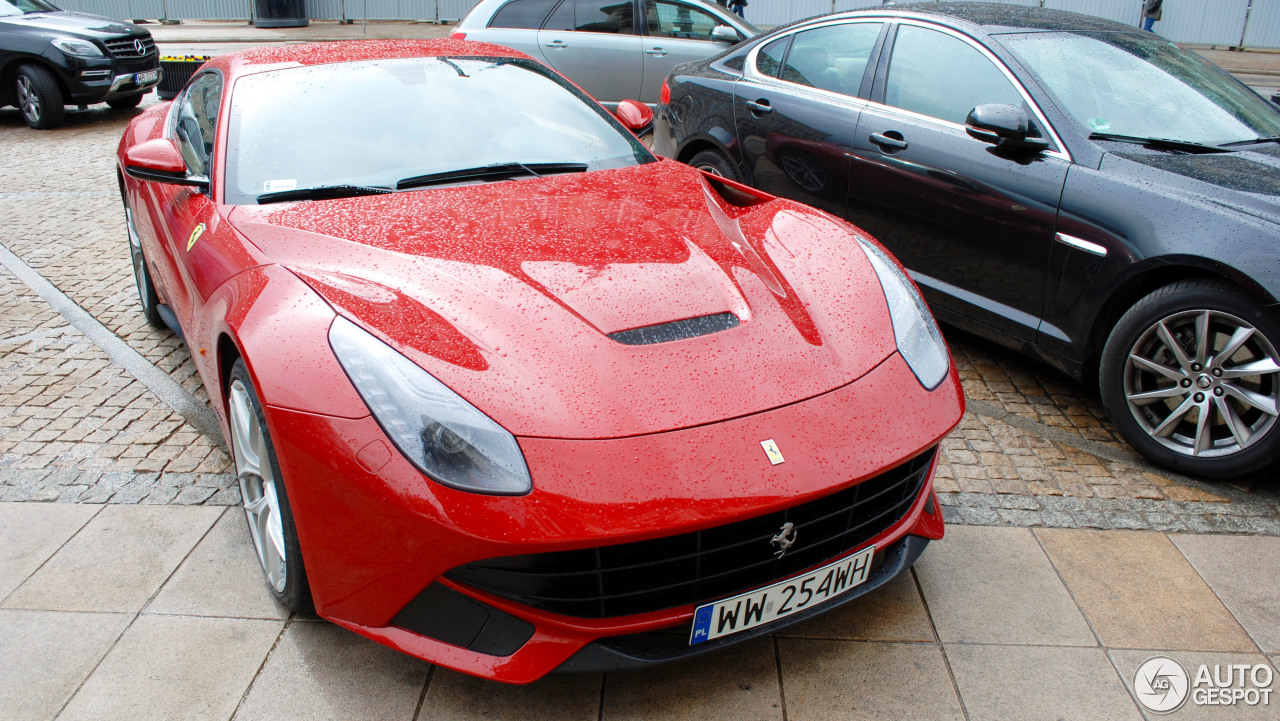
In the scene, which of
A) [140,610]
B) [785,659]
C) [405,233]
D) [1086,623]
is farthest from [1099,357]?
[140,610]

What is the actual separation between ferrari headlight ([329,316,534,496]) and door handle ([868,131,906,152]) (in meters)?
2.83

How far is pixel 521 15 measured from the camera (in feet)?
28.6

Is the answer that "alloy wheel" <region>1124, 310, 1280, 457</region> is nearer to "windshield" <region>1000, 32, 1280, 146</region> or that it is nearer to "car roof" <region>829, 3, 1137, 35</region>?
"windshield" <region>1000, 32, 1280, 146</region>

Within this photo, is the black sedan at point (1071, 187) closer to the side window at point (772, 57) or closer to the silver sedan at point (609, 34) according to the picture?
the side window at point (772, 57)

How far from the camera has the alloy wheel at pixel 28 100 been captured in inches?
389

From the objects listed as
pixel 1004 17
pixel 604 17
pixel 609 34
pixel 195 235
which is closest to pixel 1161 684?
pixel 195 235

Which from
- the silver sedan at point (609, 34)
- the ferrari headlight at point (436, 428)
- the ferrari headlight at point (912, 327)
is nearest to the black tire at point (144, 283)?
the ferrari headlight at point (436, 428)

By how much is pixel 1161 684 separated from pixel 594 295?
1696 mm

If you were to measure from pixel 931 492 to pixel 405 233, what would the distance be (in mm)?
1610

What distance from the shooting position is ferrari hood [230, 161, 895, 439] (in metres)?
2.02

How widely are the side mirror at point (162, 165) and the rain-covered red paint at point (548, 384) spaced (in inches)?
7.6

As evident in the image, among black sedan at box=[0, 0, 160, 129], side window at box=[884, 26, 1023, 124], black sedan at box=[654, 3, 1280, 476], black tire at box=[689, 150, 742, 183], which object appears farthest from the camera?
black sedan at box=[0, 0, 160, 129]

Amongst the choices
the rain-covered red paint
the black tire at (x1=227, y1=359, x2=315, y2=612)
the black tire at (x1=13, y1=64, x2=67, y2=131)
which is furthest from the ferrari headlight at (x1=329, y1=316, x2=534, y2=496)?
the black tire at (x1=13, y1=64, x2=67, y2=131)

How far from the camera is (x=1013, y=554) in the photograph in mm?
2777
